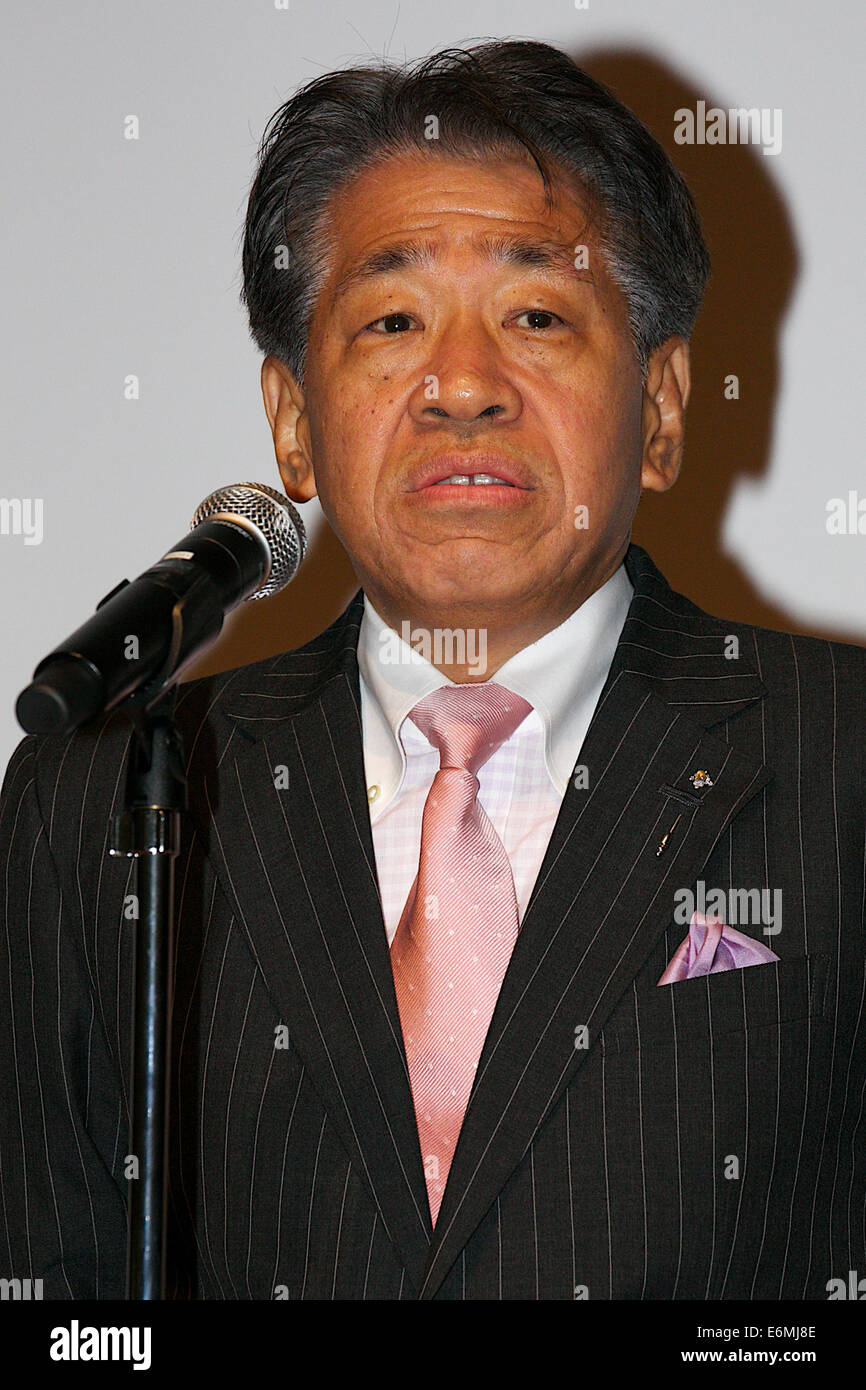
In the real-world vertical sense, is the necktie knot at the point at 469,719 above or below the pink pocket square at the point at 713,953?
above

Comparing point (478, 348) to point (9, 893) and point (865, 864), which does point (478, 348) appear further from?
point (9, 893)

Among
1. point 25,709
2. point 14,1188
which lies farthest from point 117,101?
point 25,709

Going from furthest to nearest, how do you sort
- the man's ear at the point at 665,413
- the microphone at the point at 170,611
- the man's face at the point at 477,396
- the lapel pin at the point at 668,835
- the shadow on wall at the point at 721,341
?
the shadow on wall at the point at 721,341
the man's ear at the point at 665,413
the man's face at the point at 477,396
the lapel pin at the point at 668,835
the microphone at the point at 170,611

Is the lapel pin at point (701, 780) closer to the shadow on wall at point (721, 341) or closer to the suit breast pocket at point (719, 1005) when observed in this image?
the suit breast pocket at point (719, 1005)

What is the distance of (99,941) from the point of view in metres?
1.95

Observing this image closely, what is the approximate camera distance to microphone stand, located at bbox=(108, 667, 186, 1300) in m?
1.21

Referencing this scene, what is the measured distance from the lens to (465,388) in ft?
6.06

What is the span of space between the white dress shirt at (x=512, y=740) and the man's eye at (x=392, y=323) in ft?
1.16

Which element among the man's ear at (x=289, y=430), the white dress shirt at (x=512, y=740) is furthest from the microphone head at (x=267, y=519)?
the man's ear at (x=289, y=430)

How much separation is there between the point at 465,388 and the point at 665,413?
0.38 meters

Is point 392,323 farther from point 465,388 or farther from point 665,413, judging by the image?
point 665,413

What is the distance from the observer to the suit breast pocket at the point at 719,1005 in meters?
1.69

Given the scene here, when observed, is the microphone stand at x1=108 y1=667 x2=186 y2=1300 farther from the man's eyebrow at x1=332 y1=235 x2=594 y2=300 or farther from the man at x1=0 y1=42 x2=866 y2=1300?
the man's eyebrow at x1=332 y1=235 x2=594 y2=300
